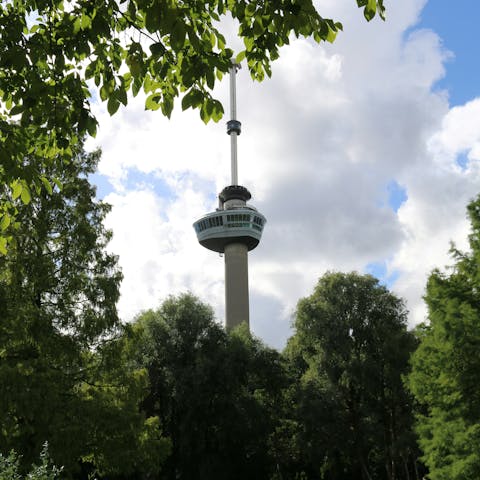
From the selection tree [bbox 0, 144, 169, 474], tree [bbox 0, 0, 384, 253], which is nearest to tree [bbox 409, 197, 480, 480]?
tree [bbox 0, 144, 169, 474]

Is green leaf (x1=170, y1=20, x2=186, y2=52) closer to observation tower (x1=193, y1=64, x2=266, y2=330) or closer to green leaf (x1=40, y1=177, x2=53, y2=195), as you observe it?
green leaf (x1=40, y1=177, x2=53, y2=195)

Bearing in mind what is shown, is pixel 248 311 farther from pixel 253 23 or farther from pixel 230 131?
pixel 253 23

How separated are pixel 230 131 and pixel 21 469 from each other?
9139 cm

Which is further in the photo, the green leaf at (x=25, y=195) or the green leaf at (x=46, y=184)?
the green leaf at (x=46, y=184)

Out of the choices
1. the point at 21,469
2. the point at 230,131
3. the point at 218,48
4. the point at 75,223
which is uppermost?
the point at 230,131

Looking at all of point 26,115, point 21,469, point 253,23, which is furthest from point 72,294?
point 253,23

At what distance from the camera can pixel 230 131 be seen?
10219cm

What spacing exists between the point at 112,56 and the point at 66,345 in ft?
36.0

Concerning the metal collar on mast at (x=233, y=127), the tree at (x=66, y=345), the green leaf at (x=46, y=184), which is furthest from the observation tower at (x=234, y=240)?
the green leaf at (x=46, y=184)

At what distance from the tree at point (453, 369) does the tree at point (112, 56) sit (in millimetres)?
16007

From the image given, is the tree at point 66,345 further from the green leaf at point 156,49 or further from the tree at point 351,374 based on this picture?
the tree at point 351,374

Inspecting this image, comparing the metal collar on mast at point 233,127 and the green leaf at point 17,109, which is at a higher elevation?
the metal collar on mast at point 233,127

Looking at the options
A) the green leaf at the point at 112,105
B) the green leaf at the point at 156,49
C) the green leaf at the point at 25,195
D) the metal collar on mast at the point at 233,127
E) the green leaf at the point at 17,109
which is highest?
the metal collar on mast at the point at 233,127

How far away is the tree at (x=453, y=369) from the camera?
20.3 metres
